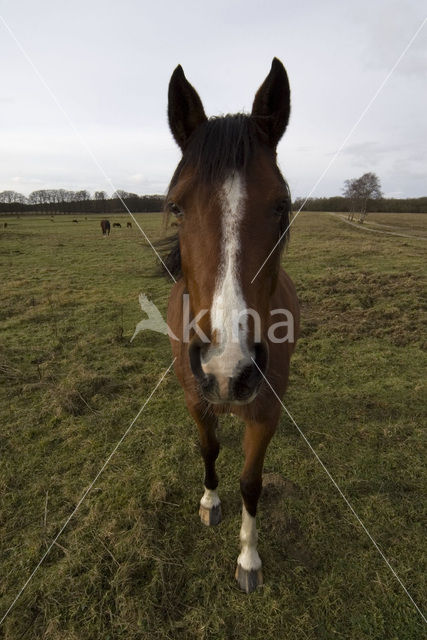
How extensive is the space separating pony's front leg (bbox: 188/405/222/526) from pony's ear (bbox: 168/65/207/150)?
1914mm

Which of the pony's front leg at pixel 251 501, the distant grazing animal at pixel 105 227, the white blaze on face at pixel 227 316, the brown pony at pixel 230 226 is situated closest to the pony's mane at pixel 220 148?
the brown pony at pixel 230 226

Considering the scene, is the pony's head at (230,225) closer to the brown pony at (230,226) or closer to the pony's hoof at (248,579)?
the brown pony at (230,226)

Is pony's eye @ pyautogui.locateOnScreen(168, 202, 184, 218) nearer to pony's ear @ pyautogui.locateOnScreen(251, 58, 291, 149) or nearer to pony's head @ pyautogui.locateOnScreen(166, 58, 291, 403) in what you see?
pony's head @ pyautogui.locateOnScreen(166, 58, 291, 403)

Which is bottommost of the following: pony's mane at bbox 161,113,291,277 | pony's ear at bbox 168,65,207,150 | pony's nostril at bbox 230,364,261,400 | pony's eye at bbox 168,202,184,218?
pony's nostril at bbox 230,364,261,400

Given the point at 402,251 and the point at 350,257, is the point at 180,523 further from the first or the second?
the point at 402,251

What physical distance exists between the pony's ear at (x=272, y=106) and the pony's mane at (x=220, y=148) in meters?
0.08

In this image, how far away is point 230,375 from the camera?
1.29m

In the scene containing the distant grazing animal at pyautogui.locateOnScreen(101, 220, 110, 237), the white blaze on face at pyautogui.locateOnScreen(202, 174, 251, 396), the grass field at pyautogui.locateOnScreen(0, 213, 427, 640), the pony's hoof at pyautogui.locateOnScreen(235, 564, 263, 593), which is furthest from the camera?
the distant grazing animal at pyautogui.locateOnScreen(101, 220, 110, 237)

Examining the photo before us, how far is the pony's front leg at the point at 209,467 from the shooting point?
2.63 metres

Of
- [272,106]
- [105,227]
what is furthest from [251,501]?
[105,227]

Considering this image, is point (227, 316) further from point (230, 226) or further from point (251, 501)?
point (251, 501)

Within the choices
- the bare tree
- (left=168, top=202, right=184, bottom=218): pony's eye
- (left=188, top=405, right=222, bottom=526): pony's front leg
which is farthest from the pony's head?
the bare tree

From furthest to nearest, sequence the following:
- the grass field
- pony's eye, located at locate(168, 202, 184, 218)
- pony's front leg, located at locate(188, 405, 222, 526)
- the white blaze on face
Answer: pony's front leg, located at locate(188, 405, 222, 526) → the grass field → pony's eye, located at locate(168, 202, 184, 218) → the white blaze on face

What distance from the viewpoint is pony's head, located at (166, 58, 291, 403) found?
1311 mm
